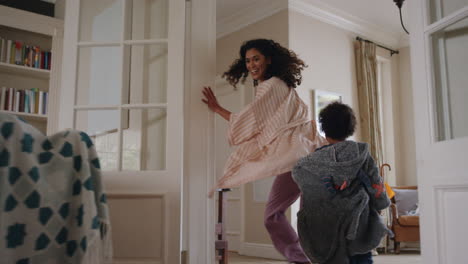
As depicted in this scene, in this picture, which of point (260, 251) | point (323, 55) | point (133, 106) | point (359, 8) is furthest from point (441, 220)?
point (359, 8)

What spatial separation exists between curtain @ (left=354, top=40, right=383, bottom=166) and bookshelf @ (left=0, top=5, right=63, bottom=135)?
11.6 feet

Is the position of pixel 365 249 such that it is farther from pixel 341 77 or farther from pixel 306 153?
pixel 341 77

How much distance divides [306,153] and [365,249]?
0.60 m

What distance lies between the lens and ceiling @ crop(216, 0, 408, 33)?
5.09 metres

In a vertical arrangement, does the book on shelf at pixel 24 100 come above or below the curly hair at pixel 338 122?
above

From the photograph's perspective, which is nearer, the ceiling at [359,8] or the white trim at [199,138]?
the white trim at [199,138]

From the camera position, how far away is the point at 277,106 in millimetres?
2592

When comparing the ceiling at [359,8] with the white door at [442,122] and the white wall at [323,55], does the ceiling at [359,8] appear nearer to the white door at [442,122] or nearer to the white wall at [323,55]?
the white wall at [323,55]

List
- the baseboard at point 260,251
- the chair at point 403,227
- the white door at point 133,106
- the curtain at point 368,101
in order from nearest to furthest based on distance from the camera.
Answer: the white door at point 133,106 → the baseboard at point 260,251 → the chair at point 403,227 → the curtain at point 368,101

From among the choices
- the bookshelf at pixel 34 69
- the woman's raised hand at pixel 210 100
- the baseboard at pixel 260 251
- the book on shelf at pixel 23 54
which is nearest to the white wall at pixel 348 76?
the baseboard at pixel 260 251

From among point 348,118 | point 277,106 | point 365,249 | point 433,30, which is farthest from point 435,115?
point 277,106

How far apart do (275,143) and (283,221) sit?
46cm

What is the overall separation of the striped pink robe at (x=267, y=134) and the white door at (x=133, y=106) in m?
0.37

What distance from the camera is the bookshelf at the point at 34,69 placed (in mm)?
4254
